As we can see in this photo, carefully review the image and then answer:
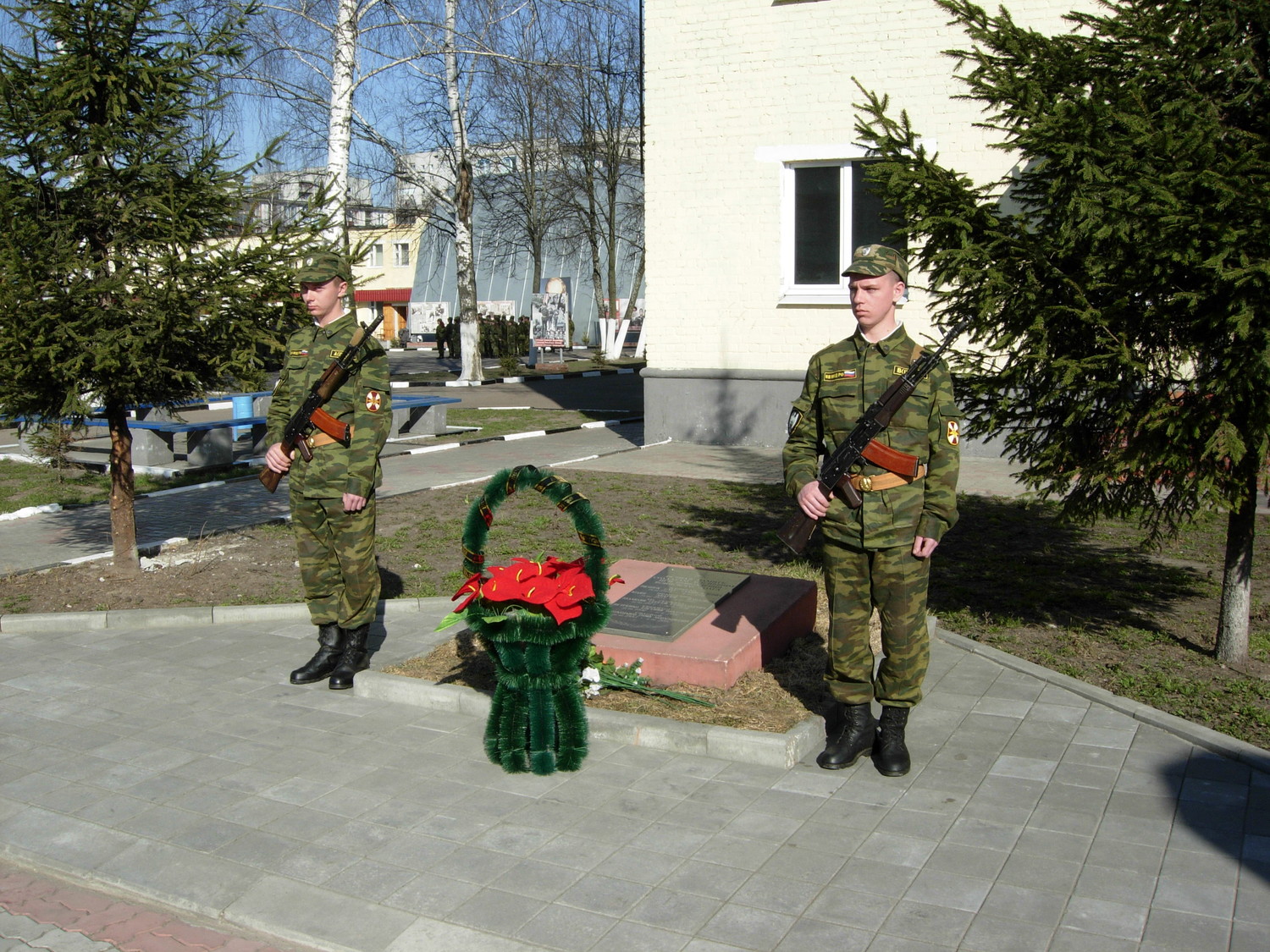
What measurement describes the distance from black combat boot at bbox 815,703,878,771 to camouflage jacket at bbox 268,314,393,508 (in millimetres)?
2611

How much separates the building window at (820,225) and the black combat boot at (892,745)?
33.7ft

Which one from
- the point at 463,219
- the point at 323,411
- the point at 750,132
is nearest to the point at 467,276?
the point at 463,219

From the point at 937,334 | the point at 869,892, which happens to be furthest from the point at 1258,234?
the point at 937,334

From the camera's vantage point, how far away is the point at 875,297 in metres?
4.54

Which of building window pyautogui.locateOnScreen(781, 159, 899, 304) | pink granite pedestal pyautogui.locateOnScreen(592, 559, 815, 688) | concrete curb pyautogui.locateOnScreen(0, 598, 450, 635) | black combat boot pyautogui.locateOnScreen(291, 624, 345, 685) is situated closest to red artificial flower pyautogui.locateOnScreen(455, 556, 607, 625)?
pink granite pedestal pyautogui.locateOnScreen(592, 559, 815, 688)

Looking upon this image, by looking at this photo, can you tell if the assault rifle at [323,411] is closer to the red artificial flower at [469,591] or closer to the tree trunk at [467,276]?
the red artificial flower at [469,591]

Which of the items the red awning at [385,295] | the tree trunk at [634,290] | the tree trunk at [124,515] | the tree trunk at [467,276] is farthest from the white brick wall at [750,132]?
the red awning at [385,295]

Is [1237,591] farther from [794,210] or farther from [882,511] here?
[794,210]

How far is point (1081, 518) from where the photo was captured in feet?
20.1

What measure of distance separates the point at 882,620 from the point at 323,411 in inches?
118

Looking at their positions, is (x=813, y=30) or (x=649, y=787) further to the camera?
(x=813, y=30)

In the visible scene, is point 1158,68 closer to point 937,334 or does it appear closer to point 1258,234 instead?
point 1258,234

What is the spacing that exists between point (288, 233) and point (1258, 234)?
19.0 ft

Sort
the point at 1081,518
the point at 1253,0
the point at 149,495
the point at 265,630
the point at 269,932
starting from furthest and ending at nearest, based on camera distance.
Answer: the point at 149,495 < the point at 265,630 < the point at 1081,518 < the point at 1253,0 < the point at 269,932
